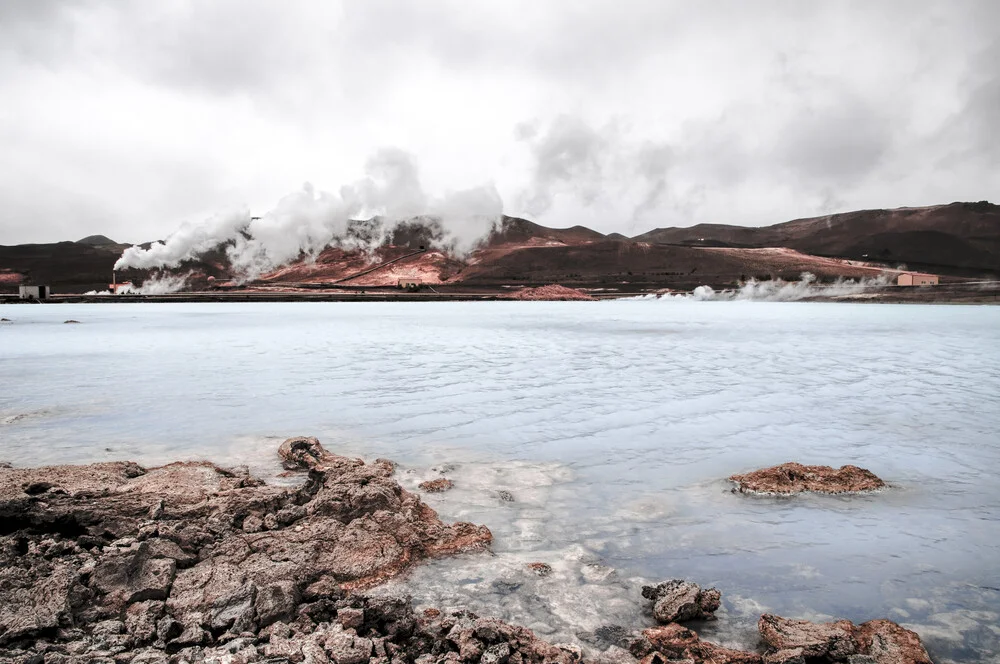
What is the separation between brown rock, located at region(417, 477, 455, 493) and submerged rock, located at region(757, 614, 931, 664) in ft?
11.2

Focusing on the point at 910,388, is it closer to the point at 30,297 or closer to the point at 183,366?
the point at 183,366

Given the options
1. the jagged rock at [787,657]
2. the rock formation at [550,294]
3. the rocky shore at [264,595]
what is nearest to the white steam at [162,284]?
the rock formation at [550,294]

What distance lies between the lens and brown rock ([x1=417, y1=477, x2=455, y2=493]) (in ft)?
20.8

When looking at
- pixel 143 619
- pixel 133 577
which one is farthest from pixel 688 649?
pixel 133 577

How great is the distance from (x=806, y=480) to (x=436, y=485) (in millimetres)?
3946

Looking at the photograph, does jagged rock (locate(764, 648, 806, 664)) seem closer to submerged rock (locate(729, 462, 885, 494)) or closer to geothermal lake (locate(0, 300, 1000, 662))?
geothermal lake (locate(0, 300, 1000, 662))

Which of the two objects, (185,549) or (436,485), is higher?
(185,549)

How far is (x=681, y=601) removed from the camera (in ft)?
12.6

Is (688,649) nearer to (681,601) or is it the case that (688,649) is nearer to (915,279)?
(681,601)

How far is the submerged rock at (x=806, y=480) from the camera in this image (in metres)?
6.38

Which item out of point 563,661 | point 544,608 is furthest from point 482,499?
point 563,661

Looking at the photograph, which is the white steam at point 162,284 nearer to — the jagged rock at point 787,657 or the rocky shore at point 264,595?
the rocky shore at point 264,595

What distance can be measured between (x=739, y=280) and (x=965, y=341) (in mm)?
91456

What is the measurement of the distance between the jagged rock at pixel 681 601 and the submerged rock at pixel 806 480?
2741 millimetres
